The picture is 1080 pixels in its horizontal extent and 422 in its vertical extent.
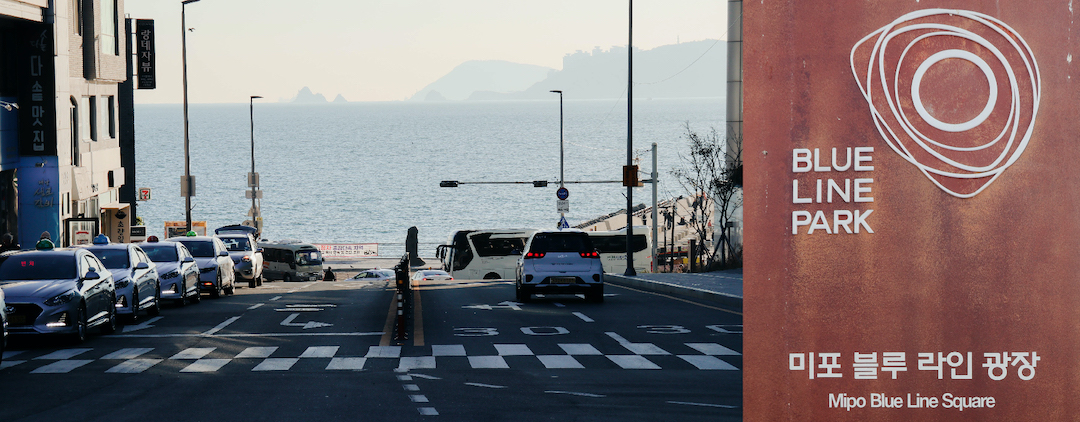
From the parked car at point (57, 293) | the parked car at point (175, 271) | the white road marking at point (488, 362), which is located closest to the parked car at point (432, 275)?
the parked car at point (175, 271)

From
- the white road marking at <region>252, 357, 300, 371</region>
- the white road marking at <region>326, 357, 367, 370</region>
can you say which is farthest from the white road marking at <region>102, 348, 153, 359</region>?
the white road marking at <region>326, 357, 367, 370</region>

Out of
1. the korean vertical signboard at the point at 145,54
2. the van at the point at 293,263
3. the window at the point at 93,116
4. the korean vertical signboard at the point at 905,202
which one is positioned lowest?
the van at the point at 293,263

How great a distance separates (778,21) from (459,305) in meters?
19.9

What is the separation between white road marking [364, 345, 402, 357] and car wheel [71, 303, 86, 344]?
13.9ft

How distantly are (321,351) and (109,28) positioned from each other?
101 feet

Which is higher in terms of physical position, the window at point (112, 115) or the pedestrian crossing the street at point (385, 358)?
the window at point (112, 115)

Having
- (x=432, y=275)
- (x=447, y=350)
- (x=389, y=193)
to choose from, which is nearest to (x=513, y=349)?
(x=447, y=350)

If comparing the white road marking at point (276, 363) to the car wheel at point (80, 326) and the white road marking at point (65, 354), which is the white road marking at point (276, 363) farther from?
the car wheel at point (80, 326)

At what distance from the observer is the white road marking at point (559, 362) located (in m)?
14.2

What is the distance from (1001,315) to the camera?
5.60 m

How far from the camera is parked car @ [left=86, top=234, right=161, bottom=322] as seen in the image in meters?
20.2

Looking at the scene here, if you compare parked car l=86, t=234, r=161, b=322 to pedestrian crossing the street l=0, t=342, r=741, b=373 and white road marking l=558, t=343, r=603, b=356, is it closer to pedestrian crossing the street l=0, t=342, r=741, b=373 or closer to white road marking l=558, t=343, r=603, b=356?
pedestrian crossing the street l=0, t=342, r=741, b=373

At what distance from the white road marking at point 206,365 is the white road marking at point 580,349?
4512mm

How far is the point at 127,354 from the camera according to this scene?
612 inches
